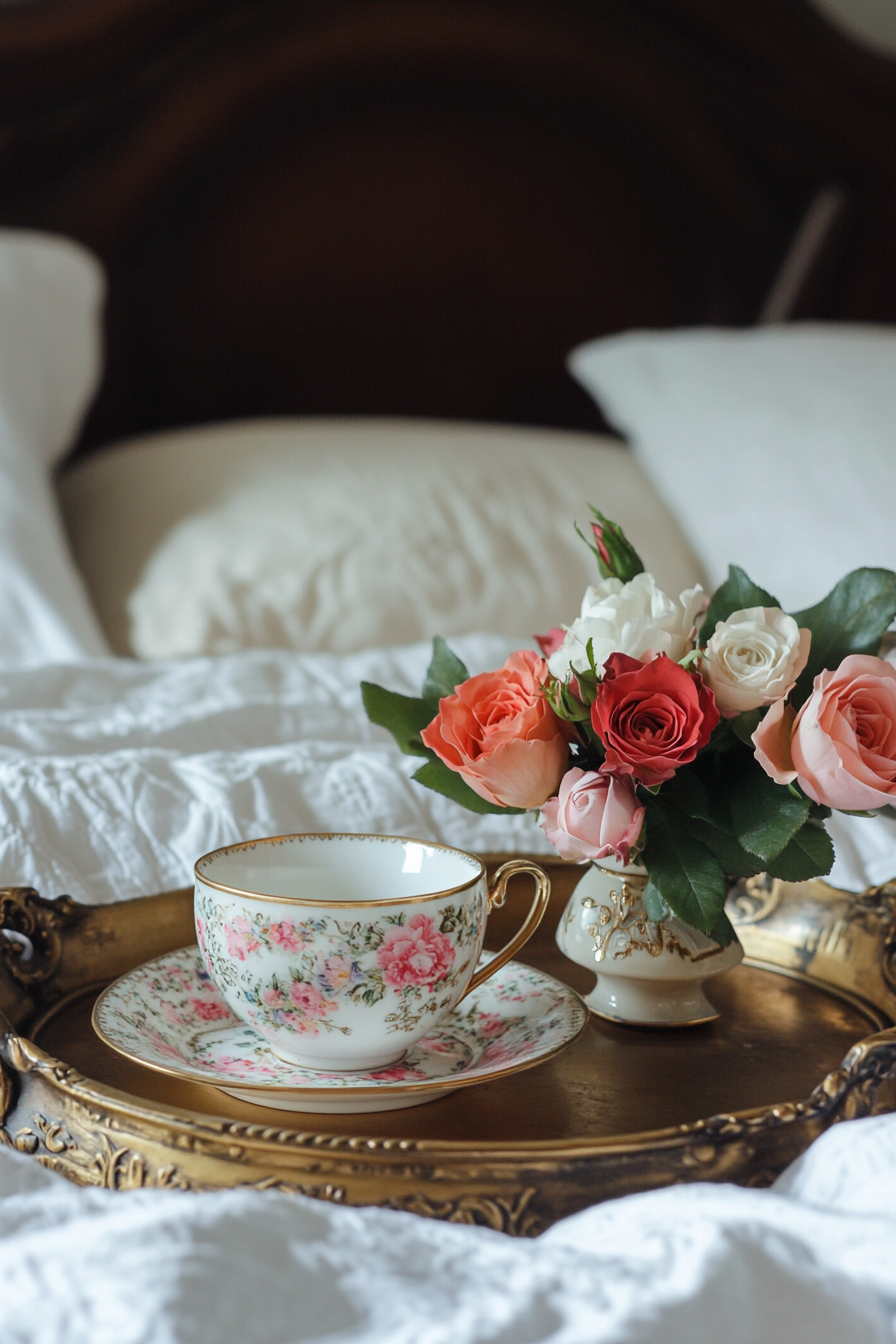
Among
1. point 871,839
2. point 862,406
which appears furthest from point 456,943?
point 862,406

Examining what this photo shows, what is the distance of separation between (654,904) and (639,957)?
4 centimetres

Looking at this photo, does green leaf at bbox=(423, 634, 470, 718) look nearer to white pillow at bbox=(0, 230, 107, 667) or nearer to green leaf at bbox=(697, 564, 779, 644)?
green leaf at bbox=(697, 564, 779, 644)

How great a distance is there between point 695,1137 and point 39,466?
91cm

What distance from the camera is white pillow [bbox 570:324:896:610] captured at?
1156mm

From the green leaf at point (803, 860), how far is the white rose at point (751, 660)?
51 mm

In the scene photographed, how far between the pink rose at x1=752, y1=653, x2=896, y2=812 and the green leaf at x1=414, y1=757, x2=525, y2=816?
0.35ft

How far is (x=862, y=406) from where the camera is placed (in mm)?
1233

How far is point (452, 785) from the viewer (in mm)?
506

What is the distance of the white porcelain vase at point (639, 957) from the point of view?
1.66 feet

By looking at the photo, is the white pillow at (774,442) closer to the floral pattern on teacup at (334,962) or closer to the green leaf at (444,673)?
the green leaf at (444,673)

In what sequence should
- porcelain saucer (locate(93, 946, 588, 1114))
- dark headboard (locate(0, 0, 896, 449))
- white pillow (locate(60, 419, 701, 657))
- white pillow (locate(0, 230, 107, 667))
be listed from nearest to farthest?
porcelain saucer (locate(93, 946, 588, 1114)) < white pillow (locate(0, 230, 107, 667)) < white pillow (locate(60, 419, 701, 657)) < dark headboard (locate(0, 0, 896, 449))

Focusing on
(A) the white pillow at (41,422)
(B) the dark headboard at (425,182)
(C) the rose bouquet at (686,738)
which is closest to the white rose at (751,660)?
(C) the rose bouquet at (686,738)

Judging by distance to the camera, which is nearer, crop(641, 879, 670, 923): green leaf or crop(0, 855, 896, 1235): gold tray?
crop(0, 855, 896, 1235): gold tray

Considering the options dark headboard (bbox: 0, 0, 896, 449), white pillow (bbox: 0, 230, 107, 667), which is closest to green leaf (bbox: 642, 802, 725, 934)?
white pillow (bbox: 0, 230, 107, 667)
